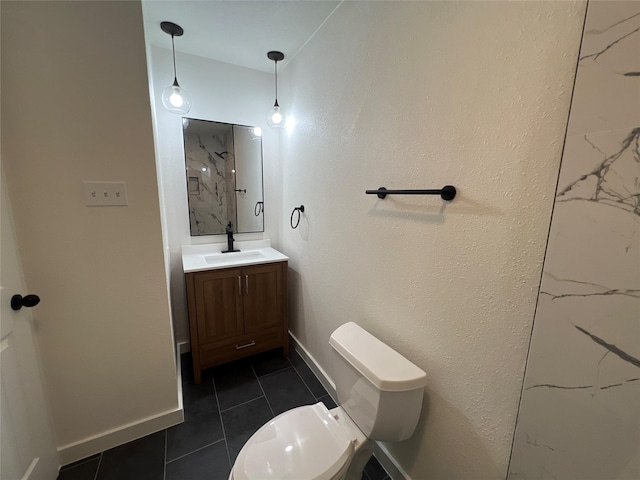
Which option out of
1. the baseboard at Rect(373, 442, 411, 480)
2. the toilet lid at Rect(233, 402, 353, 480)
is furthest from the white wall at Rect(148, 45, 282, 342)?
the baseboard at Rect(373, 442, 411, 480)

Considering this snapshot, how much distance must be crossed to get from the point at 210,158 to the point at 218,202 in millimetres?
352

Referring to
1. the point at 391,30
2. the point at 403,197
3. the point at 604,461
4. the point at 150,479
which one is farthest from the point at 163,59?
the point at 604,461

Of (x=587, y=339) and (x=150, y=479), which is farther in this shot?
(x=150, y=479)

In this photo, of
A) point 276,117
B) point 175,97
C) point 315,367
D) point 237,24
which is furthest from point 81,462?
point 237,24

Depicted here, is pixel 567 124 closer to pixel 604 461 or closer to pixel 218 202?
pixel 604 461

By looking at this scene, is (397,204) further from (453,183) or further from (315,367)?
(315,367)

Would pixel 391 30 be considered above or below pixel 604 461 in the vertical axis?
above

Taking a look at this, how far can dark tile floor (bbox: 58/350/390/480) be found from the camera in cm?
127

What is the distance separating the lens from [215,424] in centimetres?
152

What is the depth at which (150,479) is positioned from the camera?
122 cm

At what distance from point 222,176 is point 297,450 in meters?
1.90

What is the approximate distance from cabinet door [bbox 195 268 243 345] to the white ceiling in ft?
4.86

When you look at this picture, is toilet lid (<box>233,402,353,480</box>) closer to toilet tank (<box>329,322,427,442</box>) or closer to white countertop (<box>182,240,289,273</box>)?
toilet tank (<box>329,322,427,442</box>)

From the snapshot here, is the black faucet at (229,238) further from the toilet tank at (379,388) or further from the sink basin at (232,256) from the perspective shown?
the toilet tank at (379,388)
